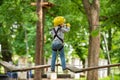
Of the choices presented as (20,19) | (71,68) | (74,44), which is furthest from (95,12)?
(74,44)

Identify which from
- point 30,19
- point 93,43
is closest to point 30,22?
point 30,19

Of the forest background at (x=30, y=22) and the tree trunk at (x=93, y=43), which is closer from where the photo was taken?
the tree trunk at (x=93, y=43)

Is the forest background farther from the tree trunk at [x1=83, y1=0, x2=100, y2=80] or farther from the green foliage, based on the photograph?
the tree trunk at [x1=83, y1=0, x2=100, y2=80]

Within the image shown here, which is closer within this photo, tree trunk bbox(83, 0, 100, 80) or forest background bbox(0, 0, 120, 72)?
tree trunk bbox(83, 0, 100, 80)

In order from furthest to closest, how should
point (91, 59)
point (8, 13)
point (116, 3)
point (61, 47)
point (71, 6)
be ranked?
1. point (71, 6)
2. point (8, 13)
3. point (91, 59)
4. point (61, 47)
5. point (116, 3)

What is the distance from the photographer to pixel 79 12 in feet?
70.8

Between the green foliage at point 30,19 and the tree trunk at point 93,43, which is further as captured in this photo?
the green foliage at point 30,19

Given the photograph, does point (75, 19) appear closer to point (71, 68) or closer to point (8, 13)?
point (8, 13)

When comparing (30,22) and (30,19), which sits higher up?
(30,22)

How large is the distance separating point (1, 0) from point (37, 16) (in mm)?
4113

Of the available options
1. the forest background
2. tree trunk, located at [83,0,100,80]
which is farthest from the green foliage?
tree trunk, located at [83,0,100,80]

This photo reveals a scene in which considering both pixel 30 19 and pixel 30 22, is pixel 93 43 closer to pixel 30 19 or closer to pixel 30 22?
pixel 30 19

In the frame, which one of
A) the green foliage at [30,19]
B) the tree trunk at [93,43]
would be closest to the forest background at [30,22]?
the green foliage at [30,19]

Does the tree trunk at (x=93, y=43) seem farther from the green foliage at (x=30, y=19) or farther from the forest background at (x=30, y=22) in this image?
the green foliage at (x=30, y=19)
